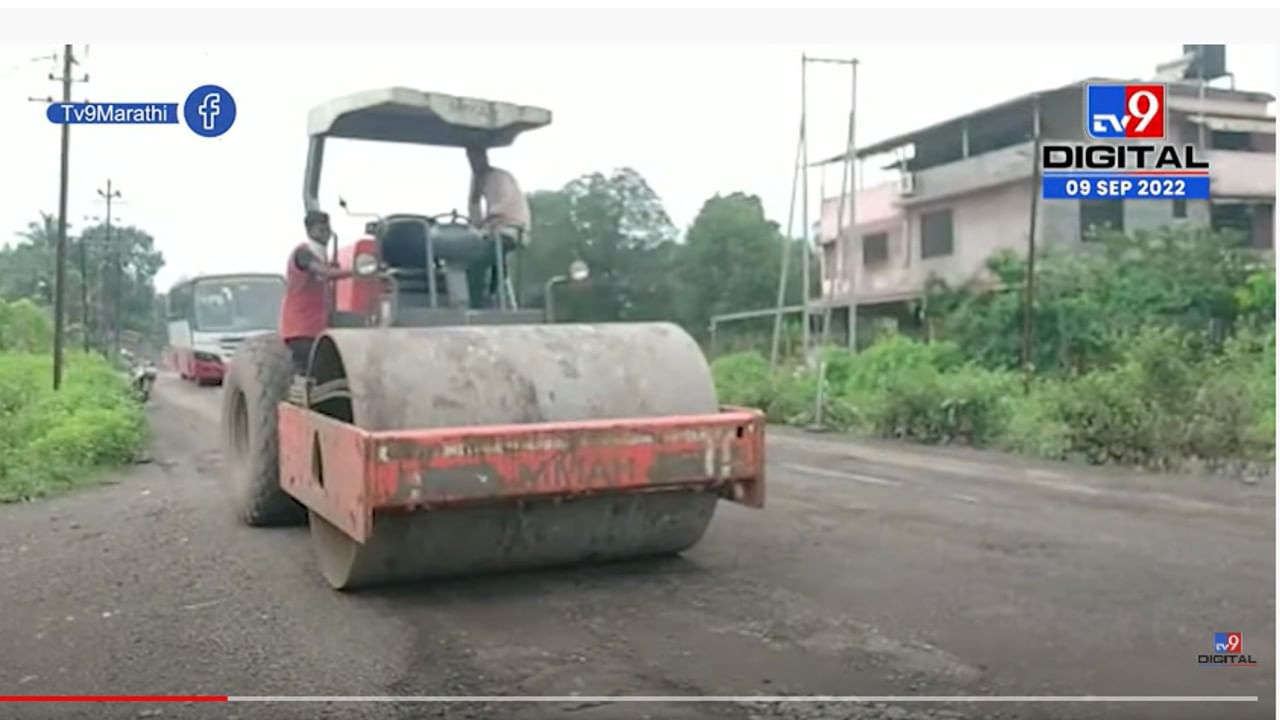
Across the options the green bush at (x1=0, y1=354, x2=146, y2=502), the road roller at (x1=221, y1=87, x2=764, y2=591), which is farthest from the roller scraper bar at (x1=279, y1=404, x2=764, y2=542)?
the green bush at (x1=0, y1=354, x2=146, y2=502)

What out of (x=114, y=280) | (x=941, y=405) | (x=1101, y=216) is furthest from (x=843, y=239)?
(x=941, y=405)

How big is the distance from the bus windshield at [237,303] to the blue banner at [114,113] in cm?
152

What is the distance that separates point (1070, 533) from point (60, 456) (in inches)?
198

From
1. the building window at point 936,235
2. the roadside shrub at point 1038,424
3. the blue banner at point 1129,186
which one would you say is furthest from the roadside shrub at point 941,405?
the blue banner at point 1129,186

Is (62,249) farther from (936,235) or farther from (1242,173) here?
(936,235)

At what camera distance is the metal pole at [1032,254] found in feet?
13.8

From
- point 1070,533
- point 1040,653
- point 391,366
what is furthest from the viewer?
point 1070,533

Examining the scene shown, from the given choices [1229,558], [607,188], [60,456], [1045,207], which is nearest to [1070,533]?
[1229,558]

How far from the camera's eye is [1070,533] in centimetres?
532

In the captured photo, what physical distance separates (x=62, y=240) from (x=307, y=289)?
2.80 feet

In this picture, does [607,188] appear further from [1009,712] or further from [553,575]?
[1009,712]

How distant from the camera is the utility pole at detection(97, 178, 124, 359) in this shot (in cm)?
420

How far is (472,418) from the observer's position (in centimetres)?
408

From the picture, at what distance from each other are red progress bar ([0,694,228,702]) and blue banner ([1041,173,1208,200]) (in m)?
2.52
